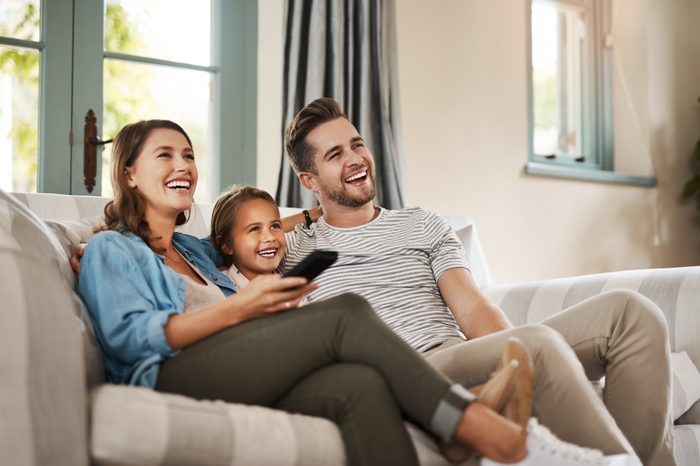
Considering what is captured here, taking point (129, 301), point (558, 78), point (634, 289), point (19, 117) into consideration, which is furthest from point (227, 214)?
point (558, 78)

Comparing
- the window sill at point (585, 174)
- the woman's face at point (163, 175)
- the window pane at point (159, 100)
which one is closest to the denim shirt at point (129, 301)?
the woman's face at point (163, 175)

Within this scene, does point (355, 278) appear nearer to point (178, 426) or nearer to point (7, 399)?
point (178, 426)

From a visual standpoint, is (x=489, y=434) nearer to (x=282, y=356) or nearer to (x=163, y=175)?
(x=282, y=356)

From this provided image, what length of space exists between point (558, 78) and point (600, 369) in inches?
119

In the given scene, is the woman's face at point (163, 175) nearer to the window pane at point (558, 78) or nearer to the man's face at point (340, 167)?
the man's face at point (340, 167)

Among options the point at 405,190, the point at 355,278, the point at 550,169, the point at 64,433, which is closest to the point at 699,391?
the point at 355,278

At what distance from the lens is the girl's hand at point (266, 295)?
1423 millimetres

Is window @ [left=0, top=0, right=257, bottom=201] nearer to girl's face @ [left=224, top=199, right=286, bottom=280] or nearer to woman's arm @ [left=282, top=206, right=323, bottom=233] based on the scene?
woman's arm @ [left=282, top=206, right=323, bottom=233]

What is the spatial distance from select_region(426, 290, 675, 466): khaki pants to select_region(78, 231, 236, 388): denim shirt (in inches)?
21.6

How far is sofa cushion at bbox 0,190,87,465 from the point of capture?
3.47 feet

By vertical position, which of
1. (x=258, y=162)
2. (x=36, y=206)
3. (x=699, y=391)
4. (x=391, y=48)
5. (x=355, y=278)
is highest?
(x=391, y=48)

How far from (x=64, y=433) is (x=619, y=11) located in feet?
13.8

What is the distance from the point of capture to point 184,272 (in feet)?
5.83

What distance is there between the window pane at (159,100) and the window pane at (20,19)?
0.27 metres
